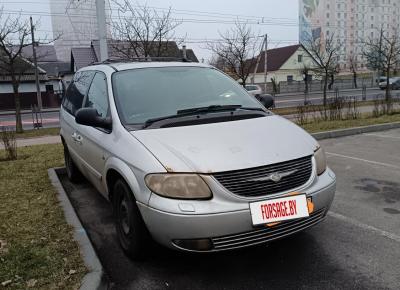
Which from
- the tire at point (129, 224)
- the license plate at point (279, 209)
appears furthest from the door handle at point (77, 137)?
the license plate at point (279, 209)

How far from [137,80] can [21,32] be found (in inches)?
668

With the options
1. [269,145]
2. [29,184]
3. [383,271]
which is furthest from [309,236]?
[29,184]

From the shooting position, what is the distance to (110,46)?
59.0 feet

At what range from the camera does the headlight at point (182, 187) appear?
120 inches

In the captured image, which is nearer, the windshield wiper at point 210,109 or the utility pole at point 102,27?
the windshield wiper at point 210,109

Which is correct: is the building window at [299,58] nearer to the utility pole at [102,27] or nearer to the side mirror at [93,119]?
the utility pole at [102,27]

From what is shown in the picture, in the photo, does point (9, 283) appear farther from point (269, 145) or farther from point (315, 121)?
point (315, 121)

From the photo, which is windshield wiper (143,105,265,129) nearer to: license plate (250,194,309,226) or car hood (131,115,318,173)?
car hood (131,115,318,173)

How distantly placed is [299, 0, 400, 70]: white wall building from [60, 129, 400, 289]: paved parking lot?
99.1 metres

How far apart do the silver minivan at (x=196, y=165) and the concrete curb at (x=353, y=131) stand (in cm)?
622

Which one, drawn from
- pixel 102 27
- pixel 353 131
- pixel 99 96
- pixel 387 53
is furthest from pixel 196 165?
pixel 387 53

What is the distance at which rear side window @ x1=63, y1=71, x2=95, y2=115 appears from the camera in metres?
5.27

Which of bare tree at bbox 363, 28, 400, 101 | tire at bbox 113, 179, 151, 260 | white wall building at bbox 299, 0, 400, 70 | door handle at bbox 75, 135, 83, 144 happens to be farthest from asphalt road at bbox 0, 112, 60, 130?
white wall building at bbox 299, 0, 400, 70

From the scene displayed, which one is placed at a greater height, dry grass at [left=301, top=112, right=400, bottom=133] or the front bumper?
the front bumper
